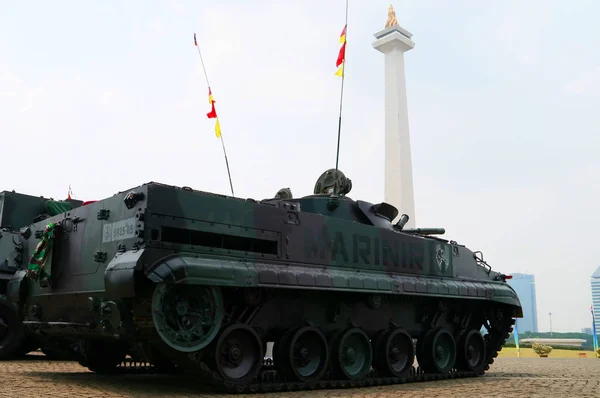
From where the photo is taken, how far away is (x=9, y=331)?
16.8 meters

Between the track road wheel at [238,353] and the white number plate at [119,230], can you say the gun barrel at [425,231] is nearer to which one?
the track road wheel at [238,353]

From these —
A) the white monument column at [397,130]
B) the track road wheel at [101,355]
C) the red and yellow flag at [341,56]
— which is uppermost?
the white monument column at [397,130]

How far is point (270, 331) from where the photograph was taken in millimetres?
11625

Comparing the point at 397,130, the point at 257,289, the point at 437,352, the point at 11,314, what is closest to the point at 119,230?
the point at 257,289

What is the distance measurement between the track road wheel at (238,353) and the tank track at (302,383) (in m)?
0.18

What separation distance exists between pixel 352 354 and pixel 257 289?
111 inches

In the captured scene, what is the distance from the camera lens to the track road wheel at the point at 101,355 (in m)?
13.4

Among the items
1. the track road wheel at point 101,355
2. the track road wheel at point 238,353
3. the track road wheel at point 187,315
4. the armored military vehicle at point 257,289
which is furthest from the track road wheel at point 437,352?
the track road wheel at point 101,355

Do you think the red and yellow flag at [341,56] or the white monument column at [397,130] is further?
the white monument column at [397,130]

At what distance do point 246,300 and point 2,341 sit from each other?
9072 millimetres

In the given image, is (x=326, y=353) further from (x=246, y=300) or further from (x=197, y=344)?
(x=197, y=344)

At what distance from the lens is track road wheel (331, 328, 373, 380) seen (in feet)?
40.2

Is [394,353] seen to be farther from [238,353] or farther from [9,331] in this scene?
[9,331]

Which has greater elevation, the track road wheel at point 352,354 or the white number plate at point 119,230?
the white number plate at point 119,230
